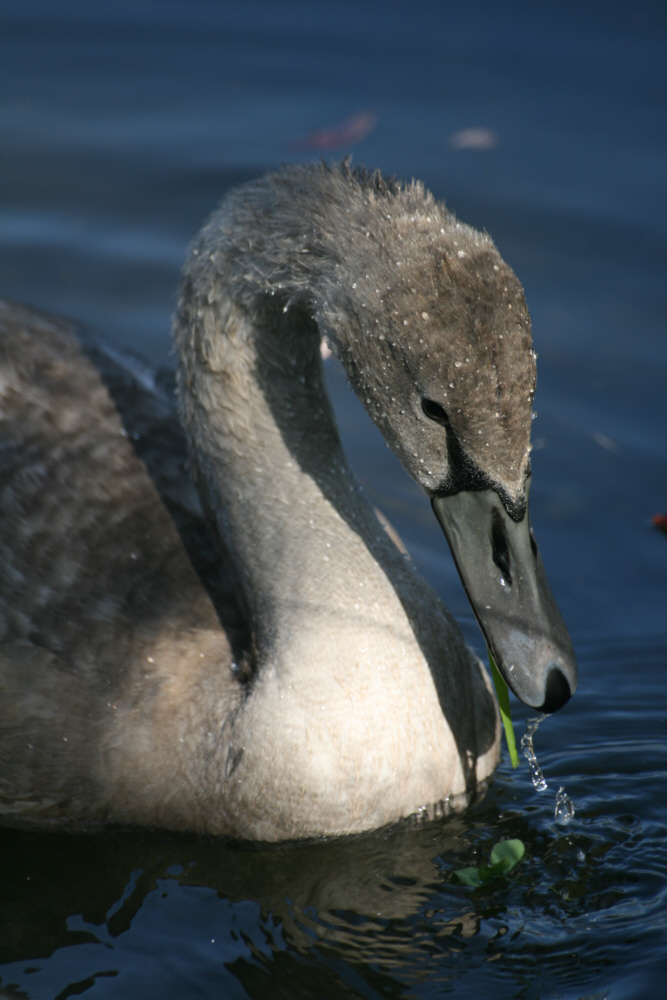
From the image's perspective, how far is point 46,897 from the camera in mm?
4199

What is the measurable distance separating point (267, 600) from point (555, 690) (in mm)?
1023

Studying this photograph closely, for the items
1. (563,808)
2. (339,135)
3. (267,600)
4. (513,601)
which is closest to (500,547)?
(513,601)

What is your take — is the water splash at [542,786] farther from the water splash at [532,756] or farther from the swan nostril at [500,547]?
the swan nostril at [500,547]

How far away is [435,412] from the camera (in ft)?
11.6

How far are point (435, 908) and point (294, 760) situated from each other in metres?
0.64

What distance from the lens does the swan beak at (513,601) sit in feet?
12.1

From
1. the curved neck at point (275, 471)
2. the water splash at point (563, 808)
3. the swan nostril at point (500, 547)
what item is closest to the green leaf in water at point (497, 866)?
the water splash at point (563, 808)

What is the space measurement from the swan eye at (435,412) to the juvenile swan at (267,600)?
0.06m

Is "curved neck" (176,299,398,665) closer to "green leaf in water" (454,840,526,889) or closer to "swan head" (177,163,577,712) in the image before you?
"swan head" (177,163,577,712)

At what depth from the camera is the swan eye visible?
352cm

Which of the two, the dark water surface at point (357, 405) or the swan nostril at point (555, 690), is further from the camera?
the dark water surface at point (357, 405)

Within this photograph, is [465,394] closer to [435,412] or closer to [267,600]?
[435,412]

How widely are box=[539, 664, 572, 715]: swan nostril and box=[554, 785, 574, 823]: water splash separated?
0.82 meters

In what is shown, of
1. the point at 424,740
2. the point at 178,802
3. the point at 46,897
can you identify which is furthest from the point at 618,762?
the point at 46,897
